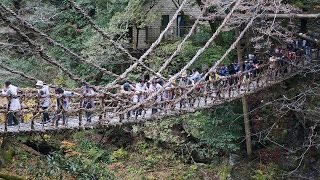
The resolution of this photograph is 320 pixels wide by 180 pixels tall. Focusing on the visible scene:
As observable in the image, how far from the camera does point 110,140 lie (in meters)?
13.7

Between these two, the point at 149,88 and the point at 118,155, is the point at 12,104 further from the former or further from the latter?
the point at 118,155

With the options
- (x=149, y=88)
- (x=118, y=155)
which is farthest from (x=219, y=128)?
(x=149, y=88)

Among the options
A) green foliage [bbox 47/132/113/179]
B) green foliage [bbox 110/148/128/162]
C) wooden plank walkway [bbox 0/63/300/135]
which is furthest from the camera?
green foliage [bbox 110/148/128/162]

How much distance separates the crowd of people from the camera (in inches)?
263

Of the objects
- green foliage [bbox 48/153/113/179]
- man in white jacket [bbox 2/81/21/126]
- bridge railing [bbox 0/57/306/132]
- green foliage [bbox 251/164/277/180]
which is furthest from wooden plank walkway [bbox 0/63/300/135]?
green foliage [bbox 48/153/113/179]

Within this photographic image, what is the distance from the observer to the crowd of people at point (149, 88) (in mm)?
6688

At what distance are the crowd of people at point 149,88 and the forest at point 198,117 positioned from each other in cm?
11

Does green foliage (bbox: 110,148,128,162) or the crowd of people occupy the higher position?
the crowd of people

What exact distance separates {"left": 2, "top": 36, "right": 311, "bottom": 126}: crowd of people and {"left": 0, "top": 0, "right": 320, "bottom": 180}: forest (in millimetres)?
111

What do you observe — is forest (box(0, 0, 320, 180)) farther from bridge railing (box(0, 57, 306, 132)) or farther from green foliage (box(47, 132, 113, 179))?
bridge railing (box(0, 57, 306, 132))

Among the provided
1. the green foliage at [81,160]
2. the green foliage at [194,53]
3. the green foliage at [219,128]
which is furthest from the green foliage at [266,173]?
the green foliage at [81,160]

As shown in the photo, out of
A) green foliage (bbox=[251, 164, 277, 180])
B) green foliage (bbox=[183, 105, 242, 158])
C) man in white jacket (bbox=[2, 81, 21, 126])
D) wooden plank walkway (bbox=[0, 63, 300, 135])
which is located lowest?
green foliage (bbox=[251, 164, 277, 180])

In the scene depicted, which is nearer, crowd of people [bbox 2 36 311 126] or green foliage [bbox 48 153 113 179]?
crowd of people [bbox 2 36 311 126]

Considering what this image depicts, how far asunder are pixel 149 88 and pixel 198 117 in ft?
12.0
